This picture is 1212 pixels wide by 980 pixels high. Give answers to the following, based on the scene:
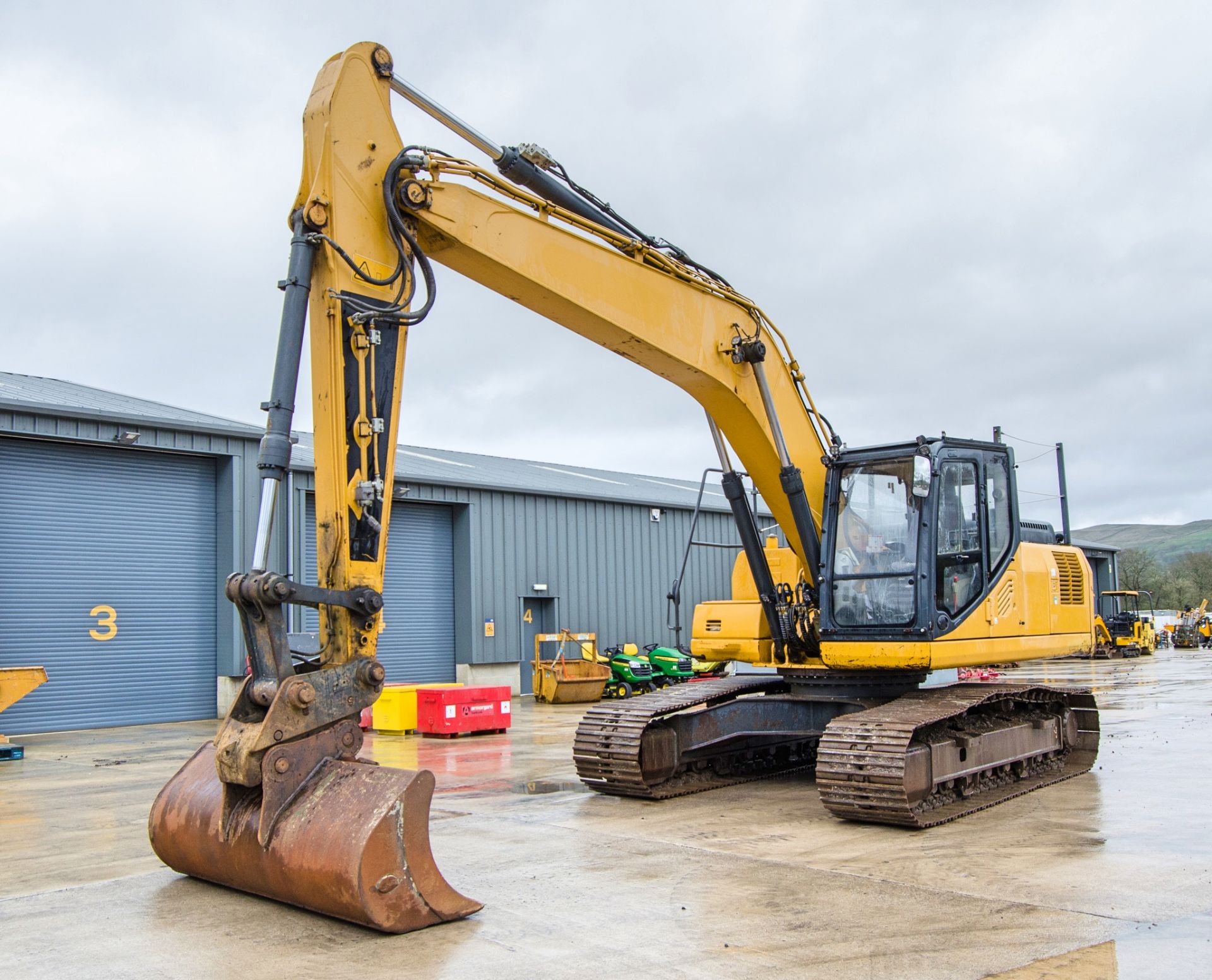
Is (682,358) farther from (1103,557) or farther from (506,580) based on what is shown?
(1103,557)

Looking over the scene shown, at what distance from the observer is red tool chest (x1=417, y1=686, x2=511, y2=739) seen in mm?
15453

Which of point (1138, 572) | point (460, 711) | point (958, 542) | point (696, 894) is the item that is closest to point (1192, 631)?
point (1138, 572)

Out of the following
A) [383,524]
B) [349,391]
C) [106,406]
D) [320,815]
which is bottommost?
[320,815]

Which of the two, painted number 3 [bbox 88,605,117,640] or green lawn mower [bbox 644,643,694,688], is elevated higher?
painted number 3 [bbox 88,605,117,640]

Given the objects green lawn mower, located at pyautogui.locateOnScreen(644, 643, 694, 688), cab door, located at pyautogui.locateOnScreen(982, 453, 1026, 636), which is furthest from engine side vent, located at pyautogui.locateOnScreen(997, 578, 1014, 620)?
green lawn mower, located at pyautogui.locateOnScreen(644, 643, 694, 688)

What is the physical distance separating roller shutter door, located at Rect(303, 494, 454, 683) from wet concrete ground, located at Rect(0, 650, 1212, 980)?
12.0 metres

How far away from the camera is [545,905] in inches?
232

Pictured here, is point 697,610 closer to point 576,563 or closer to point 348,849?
point 348,849

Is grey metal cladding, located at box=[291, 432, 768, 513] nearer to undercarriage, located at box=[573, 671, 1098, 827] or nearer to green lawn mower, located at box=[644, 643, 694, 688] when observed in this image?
green lawn mower, located at box=[644, 643, 694, 688]

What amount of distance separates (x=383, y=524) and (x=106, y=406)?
1481 centimetres

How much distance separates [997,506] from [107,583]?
1494 centimetres

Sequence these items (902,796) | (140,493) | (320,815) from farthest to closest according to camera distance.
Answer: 1. (140,493)
2. (902,796)
3. (320,815)

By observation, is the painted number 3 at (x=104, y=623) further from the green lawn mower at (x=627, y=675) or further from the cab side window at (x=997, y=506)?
the cab side window at (x=997, y=506)

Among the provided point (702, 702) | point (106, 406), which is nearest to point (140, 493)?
point (106, 406)
